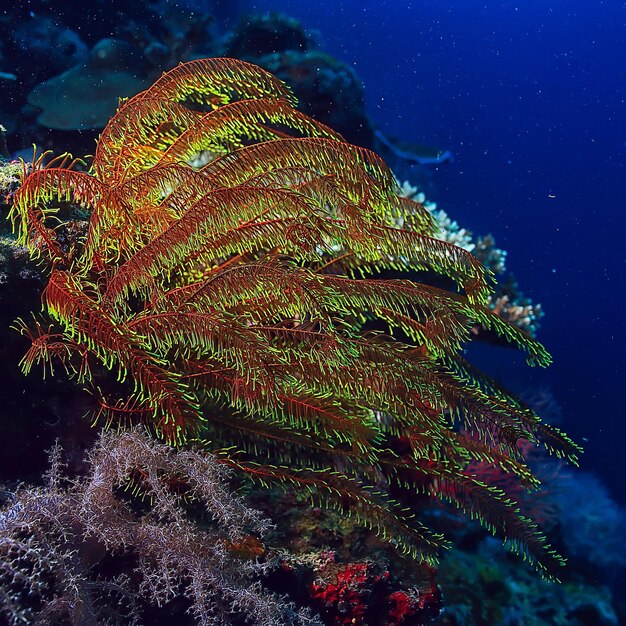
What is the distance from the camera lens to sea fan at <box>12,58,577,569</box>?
215 cm

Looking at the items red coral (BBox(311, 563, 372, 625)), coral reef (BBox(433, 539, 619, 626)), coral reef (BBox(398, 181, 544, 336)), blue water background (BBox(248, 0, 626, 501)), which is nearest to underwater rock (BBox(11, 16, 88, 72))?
coral reef (BBox(398, 181, 544, 336))

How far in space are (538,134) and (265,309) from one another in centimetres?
3852

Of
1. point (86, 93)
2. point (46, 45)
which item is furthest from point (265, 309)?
point (46, 45)

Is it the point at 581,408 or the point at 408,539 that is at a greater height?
the point at 581,408

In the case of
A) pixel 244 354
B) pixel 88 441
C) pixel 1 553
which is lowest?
pixel 1 553

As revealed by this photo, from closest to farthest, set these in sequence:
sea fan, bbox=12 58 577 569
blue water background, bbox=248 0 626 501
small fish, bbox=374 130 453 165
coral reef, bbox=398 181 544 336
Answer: sea fan, bbox=12 58 577 569 → coral reef, bbox=398 181 544 336 → small fish, bbox=374 130 453 165 → blue water background, bbox=248 0 626 501

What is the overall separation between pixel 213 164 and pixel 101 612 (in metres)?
2.04

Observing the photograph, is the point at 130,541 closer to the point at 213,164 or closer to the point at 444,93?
the point at 213,164

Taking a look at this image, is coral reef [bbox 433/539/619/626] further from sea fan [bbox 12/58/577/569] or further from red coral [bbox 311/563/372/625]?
sea fan [bbox 12/58/577/569]

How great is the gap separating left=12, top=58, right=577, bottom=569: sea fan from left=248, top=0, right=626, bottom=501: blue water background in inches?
841

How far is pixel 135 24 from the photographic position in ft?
23.5

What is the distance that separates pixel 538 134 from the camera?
114 feet

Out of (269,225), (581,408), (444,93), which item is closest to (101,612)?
(269,225)

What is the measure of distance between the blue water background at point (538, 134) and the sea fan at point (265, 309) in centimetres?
2136
